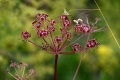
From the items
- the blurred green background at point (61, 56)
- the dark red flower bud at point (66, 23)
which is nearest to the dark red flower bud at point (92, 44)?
the dark red flower bud at point (66, 23)

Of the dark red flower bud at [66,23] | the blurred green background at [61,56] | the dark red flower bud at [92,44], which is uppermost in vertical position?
the blurred green background at [61,56]

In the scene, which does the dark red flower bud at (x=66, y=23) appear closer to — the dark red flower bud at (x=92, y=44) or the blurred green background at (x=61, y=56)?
the dark red flower bud at (x=92, y=44)

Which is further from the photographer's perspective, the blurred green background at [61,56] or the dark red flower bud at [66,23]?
the blurred green background at [61,56]

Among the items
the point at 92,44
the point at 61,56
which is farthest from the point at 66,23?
the point at 61,56

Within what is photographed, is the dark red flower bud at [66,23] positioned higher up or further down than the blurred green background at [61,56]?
further down

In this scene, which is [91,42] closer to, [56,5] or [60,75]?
[56,5]

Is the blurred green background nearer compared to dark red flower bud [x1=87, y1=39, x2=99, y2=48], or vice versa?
dark red flower bud [x1=87, y1=39, x2=99, y2=48]

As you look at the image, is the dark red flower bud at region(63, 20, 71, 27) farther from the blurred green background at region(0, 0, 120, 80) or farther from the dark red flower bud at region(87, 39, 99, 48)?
the blurred green background at region(0, 0, 120, 80)

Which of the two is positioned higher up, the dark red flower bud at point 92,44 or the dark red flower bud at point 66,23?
the dark red flower bud at point 66,23

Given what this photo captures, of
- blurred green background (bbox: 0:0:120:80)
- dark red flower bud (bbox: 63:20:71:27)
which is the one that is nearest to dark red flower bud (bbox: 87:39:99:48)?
dark red flower bud (bbox: 63:20:71:27)

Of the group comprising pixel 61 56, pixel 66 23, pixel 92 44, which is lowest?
pixel 92 44

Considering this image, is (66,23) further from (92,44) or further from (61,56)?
(61,56)
